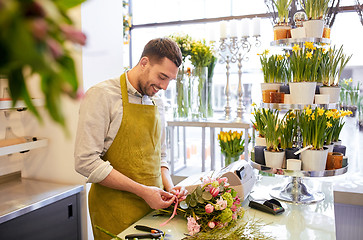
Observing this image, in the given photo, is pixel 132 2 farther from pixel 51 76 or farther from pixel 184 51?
pixel 51 76

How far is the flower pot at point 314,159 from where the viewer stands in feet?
6.25

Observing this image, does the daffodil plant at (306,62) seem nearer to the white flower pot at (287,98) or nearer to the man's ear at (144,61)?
the white flower pot at (287,98)

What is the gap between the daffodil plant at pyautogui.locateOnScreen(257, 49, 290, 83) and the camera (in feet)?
6.99

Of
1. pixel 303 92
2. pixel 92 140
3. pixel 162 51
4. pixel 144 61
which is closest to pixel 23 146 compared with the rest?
pixel 92 140

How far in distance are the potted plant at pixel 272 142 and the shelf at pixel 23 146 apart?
5.53 ft

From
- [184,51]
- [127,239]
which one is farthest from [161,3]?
[127,239]

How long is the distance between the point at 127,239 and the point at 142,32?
3824mm

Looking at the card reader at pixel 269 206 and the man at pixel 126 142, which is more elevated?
the man at pixel 126 142

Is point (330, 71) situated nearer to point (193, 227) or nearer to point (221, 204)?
point (221, 204)

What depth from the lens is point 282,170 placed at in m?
1.94

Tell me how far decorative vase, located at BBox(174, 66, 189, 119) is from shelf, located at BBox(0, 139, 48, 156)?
1498 millimetres

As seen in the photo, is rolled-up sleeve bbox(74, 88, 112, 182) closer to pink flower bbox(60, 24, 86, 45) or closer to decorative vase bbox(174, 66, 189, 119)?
pink flower bbox(60, 24, 86, 45)

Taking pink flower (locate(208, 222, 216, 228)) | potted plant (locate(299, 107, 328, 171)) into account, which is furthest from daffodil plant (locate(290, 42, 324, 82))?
pink flower (locate(208, 222, 216, 228))

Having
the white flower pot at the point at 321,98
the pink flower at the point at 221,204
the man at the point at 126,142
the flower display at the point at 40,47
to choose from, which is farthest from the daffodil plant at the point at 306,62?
the flower display at the point at 40,47
